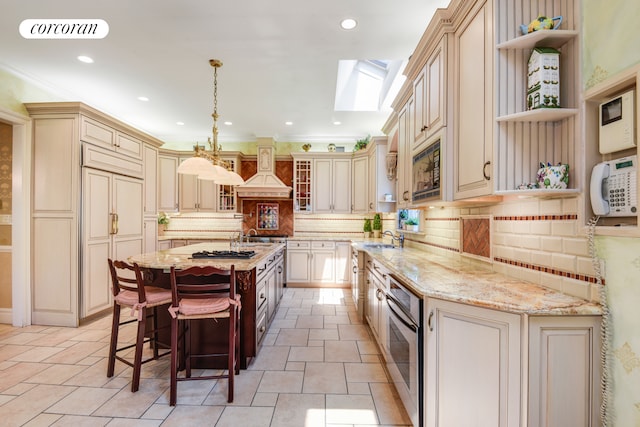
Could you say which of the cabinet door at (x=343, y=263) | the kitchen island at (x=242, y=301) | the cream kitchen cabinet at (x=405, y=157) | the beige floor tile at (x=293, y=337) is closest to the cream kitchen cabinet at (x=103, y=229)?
the kitchen island at (x=242, y=301)

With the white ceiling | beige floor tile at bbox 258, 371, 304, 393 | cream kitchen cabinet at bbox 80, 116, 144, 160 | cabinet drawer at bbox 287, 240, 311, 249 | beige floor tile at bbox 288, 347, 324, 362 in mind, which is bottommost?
beige floor tile at bbox 288, 347, 324, 362

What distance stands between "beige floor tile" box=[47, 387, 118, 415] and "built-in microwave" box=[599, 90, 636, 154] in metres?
3.28

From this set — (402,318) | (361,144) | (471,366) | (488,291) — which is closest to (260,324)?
(402,318)

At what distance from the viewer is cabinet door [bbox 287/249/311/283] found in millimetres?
5469

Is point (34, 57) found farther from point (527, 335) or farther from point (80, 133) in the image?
point (527, 335)

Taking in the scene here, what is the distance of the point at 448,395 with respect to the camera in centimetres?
146

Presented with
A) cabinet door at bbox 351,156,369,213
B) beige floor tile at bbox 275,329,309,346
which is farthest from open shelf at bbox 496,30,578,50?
cabinet door at bbox 351,156,369,213

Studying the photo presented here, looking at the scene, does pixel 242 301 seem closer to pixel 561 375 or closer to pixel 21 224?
pixel 561 375

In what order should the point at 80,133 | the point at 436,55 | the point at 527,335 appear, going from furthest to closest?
the point at 80,133, the point at 436,55, the point at 527,335

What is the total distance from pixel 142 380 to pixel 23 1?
3.16 meters

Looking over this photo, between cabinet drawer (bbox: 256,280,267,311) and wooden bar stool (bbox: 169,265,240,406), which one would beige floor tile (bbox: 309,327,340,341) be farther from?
wooden bar stool (bbox: 169,265,240,406)

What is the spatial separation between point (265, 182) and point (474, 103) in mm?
4306

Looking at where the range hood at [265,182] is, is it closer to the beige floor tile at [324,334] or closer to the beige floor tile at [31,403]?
the beige floor tile at [324,334]

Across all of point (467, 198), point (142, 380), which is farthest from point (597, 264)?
point (142, 380)
